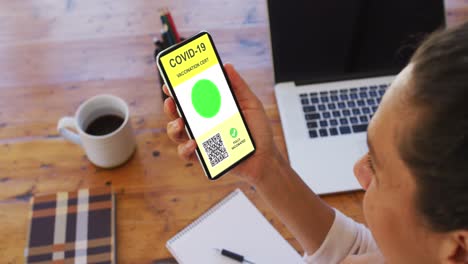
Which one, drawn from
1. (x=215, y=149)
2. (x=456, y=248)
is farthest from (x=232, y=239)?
(x=456, y=248)

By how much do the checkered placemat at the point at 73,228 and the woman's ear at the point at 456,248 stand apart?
0.49 metres

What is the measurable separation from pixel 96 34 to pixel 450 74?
860 mm

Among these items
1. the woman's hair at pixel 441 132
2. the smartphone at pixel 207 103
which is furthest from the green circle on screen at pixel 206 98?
the woman's hair at pixel 441 132

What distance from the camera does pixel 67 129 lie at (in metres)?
0.80

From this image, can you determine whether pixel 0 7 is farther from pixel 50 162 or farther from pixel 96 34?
pixel 50 162

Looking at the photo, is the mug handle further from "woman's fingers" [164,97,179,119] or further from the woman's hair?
the woman's hair

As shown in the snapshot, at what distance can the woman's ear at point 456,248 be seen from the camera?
412mm

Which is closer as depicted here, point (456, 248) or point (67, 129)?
point (456, 248)

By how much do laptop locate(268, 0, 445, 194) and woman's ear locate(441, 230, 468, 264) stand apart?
1.27 feet

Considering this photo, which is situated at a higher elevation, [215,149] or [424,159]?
[424,159]

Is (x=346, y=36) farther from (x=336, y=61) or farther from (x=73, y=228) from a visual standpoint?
(x=73, y=228)

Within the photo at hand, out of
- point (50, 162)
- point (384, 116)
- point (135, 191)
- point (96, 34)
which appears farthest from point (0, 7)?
point (384, 116)

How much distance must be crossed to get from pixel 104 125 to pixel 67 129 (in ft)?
0.22

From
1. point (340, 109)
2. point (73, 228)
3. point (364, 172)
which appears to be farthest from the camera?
point (340, 109)
